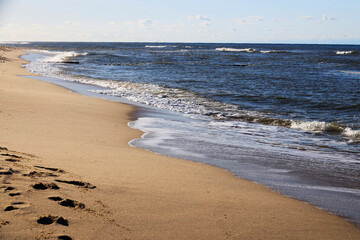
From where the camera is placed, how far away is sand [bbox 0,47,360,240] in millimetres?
3385

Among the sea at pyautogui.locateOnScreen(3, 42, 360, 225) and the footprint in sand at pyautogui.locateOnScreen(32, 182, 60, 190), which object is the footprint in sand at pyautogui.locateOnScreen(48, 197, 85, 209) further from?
the sea at pyautogui.locateOnScreen(3, 42, 360, 225)

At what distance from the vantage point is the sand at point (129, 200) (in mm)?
3385

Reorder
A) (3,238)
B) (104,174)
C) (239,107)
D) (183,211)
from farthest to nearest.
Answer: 1. (239,107)
2. (104,174)
3. (183,211)
4. (3,238)

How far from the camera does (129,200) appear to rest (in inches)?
163

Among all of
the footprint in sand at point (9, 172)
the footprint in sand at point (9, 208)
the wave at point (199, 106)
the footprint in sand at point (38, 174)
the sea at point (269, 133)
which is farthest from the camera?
the wave at point (199, 106)

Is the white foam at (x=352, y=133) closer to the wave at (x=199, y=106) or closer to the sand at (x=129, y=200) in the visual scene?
the wave at (x=199, y=106)

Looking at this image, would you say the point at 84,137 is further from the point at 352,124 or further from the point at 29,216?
the point at 352,124

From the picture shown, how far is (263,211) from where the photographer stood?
4.31m

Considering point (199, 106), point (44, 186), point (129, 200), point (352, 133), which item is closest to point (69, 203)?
point (44, 186)

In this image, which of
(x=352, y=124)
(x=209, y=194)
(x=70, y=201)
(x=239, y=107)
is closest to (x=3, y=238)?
(x=70, y=201)

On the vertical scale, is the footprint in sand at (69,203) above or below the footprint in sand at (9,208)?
below

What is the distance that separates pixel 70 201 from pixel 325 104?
557 inches

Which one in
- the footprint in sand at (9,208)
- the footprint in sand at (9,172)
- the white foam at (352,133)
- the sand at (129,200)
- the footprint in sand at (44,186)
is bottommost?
the white foam at (352,133)

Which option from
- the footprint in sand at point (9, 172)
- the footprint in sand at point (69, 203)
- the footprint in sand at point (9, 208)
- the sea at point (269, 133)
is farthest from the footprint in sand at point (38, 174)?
the sea at point (269, 133)
